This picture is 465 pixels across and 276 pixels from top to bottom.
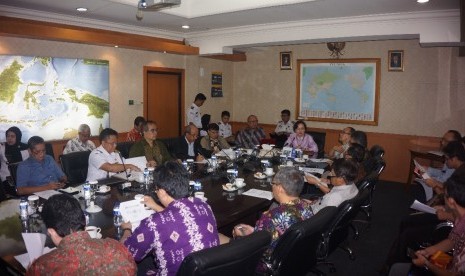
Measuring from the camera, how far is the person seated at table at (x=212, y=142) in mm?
4980

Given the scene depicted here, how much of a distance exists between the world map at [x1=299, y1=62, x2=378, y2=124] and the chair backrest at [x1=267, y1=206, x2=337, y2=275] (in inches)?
211

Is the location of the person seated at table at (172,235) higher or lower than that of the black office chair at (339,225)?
higher

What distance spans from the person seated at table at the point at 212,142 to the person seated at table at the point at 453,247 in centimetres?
297

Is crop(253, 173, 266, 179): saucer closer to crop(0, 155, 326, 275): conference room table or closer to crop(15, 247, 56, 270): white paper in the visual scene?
crop(0, 155, 326, 275): conference room table

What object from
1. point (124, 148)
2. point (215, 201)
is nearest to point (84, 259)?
point (215, 201)

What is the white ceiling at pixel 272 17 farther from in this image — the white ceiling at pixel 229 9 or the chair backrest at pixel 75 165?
the chair backrest at pixel 75 165

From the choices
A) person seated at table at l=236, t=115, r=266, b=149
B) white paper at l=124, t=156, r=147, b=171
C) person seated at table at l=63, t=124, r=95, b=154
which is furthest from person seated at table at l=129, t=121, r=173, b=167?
person seated at table at l=236, t=115, r=266, b=149

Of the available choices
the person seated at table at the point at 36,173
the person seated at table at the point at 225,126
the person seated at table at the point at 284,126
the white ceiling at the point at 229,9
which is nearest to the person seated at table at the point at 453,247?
the person seated at table at the point at 36,173

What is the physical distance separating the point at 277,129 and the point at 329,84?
4.66 feet

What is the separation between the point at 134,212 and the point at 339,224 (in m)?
1.56

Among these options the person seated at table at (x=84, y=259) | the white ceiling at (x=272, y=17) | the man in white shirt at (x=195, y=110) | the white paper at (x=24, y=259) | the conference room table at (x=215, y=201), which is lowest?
the white paper at (x=24, y=259)

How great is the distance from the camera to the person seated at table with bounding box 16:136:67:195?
3.34 meters

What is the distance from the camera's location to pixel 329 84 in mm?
7516

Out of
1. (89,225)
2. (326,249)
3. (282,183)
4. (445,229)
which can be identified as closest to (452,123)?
(445,229)
